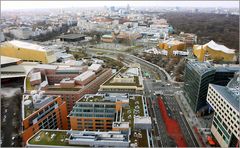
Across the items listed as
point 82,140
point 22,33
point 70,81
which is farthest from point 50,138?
point 22,33

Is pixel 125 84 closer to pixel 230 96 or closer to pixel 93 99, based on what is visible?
pixel 93 99

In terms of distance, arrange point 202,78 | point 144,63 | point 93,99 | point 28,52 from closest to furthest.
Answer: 1. point 93,99
2. point 202,78
3. point 28,52
4. point 144,63

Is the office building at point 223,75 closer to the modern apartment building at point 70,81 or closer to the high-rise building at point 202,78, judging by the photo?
the high-rise building at point 202,78

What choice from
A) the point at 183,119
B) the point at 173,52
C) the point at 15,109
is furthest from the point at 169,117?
the point at 173,52

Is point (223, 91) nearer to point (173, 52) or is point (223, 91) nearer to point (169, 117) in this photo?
point (169, 117)

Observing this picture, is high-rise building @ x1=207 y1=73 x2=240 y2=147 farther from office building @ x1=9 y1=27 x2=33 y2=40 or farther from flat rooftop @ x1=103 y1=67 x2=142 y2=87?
office building @ x1=9 y1=27 x2=33 y2=40

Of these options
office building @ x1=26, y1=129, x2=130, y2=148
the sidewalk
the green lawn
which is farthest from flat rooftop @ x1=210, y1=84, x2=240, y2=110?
the green lawn
